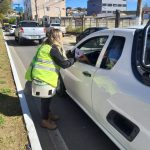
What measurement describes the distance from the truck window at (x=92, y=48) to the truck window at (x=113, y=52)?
35cm

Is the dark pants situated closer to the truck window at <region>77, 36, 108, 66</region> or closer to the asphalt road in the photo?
the asphalt road

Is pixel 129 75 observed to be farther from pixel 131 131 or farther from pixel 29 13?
pixel 29 13

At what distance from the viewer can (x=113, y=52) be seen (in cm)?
406

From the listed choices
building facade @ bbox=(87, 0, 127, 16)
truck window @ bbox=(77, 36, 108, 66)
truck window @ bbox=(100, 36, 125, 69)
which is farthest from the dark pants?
building facade @ bbox=(87, 0, 127, 16)

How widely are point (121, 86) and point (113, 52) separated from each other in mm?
684

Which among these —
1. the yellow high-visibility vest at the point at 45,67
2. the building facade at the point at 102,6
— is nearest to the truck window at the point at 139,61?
the yellow high-visibility vest at the point at 45,67

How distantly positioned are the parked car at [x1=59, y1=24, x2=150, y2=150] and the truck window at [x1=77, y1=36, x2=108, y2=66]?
26 mm

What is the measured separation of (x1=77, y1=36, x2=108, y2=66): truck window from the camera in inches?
187

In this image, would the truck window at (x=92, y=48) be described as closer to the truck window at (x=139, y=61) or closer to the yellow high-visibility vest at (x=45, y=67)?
the yellow high-visibility vest at (x=45, y=67)

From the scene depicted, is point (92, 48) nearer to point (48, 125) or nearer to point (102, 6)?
point (48, 125)

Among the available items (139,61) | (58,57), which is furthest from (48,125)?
(139,61)

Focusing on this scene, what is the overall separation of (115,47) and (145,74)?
843 millimetres

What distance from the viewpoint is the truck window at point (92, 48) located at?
15.6 ft

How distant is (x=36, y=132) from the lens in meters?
4.94
